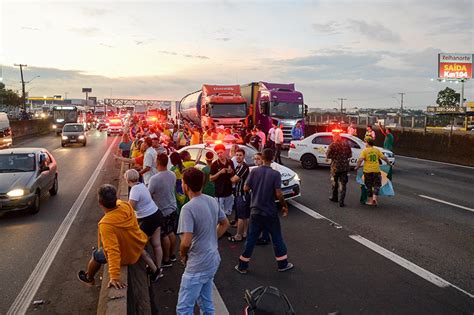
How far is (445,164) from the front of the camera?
20.6 meters

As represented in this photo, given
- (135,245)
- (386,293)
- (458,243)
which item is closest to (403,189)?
(458,243)

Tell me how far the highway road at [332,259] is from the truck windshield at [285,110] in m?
13.8

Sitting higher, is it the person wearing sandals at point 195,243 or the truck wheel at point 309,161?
the person wearing sandals at point 195,243

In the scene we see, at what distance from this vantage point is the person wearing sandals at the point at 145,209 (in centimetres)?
583

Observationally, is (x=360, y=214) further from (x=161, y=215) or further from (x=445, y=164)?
(x=445, y=164)

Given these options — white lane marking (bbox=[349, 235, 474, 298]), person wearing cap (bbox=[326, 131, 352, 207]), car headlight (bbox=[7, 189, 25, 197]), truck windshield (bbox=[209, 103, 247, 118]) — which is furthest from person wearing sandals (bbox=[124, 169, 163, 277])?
truck windshield (bbox=[209, 103, 247, 118])

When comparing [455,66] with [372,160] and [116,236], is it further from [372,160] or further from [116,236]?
[116,236]

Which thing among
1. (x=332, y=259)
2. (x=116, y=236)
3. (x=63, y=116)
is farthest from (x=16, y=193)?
(x=63, y=116)

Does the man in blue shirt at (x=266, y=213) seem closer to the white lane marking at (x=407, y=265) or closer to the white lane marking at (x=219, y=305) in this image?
the white lane marking at (x=219, y=305)

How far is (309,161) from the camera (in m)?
17.5

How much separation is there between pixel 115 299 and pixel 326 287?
9.26 ft

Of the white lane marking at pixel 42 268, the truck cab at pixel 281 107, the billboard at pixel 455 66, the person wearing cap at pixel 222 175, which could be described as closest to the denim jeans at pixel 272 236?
the person wearing cap at pixel 222 175

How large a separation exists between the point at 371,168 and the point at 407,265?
13.9 ft

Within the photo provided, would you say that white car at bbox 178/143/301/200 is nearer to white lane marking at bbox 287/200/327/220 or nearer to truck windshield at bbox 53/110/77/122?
white lane marking at bbox 287/200/327/220
